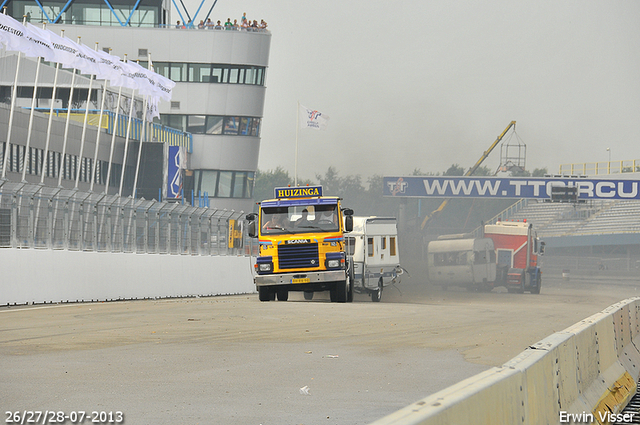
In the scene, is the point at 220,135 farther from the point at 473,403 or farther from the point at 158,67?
the point at 473,403

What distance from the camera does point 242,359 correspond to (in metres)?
11.1

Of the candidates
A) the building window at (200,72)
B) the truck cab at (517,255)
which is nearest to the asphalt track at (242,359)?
the truck cab at (517,255)

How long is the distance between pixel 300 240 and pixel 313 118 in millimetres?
34995

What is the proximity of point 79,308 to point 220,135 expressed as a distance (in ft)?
167

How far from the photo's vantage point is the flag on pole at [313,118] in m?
57.1

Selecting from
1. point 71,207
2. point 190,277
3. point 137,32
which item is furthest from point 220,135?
point 71,207

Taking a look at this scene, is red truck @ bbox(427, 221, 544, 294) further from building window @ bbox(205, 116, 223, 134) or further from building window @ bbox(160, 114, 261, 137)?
building window @ bbox(205, 116, 223, 134)

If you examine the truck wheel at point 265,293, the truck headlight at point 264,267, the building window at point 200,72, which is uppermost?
the building window at point 200,72

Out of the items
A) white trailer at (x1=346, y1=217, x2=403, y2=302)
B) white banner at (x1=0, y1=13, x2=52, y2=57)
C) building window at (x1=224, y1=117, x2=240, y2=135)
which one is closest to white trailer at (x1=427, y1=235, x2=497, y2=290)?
white trailer at (x1=346, y1=217, x2=403, y2=302)

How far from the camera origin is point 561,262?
8325 centimetres

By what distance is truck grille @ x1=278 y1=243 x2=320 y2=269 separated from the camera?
23.2m

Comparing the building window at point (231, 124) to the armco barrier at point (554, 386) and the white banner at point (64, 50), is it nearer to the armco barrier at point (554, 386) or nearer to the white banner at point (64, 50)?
the white banner at point (64, 50)

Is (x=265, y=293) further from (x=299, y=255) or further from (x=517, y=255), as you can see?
(x=517, y=255)

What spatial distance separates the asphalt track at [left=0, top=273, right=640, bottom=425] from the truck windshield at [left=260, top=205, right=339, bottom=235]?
156 inches
